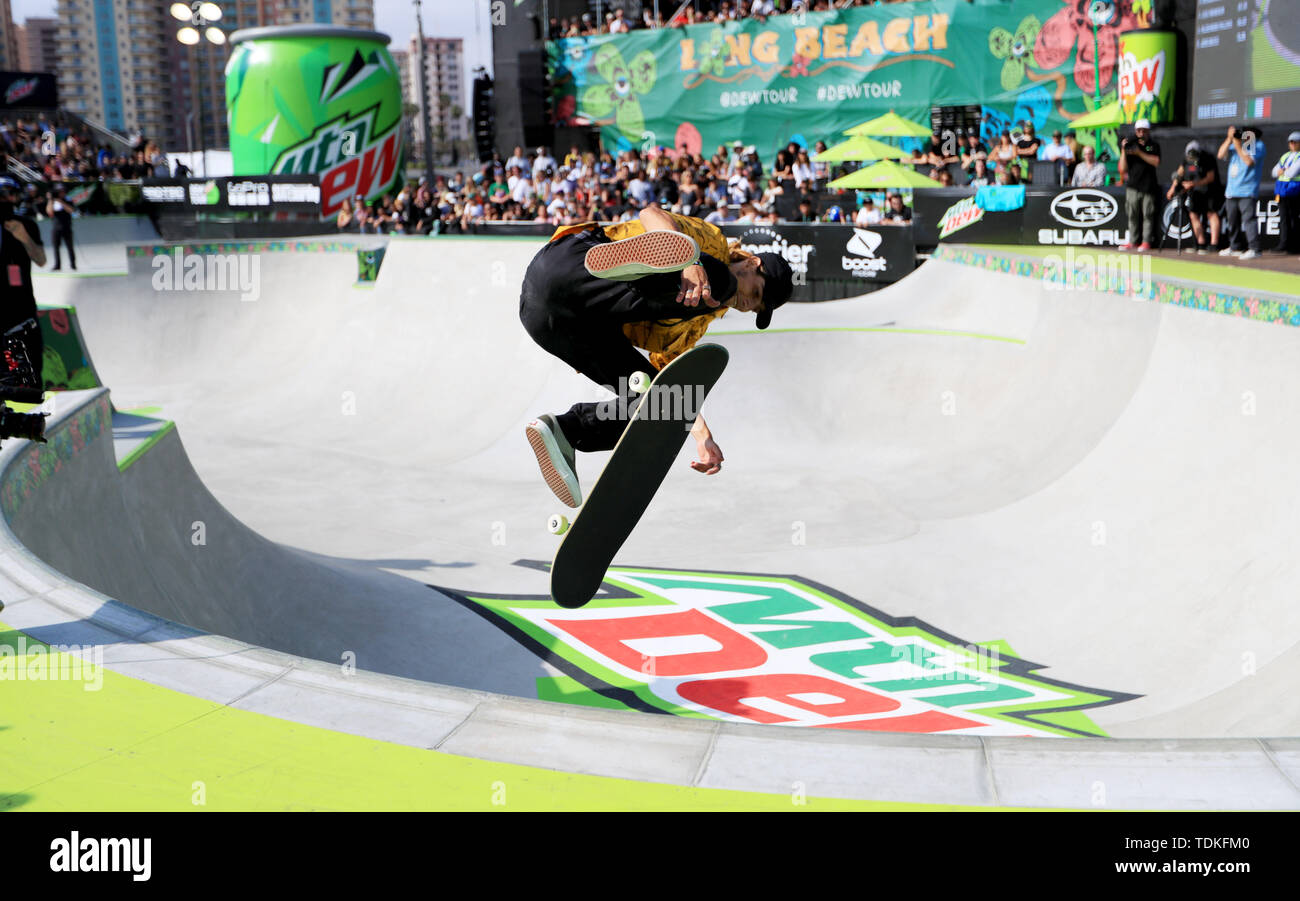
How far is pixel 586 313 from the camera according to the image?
4398 mm

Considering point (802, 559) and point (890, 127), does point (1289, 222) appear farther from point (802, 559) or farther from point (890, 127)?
point (890, 127)

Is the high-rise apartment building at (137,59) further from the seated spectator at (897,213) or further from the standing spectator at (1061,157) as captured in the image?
the seated spectator at (897,213)

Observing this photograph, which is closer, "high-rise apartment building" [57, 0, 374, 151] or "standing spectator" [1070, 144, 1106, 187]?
"standing spectator" [1070, 144, 1106, 187]

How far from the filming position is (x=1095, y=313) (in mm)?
11375

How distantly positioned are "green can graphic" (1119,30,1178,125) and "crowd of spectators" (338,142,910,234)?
18.5 ft

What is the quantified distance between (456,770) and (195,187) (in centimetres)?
2932

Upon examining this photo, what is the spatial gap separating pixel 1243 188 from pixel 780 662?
9.41 m

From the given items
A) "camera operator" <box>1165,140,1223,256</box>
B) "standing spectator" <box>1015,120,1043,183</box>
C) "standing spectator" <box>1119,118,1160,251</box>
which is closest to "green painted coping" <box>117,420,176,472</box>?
"standing spectator" <box>1119,118,1160,251</box>

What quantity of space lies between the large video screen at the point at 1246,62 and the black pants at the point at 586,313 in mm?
14035

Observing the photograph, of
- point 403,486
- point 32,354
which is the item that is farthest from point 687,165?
point 32,354

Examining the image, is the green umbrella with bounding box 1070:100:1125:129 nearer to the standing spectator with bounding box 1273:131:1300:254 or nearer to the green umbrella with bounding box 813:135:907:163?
the green umbrella with bounding box 813:135:907:163

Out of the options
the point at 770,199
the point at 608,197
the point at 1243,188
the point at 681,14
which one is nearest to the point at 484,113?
the point at 681,14

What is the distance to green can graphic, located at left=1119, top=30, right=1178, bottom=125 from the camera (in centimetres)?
1906

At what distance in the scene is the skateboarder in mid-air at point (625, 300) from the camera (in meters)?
4.06
